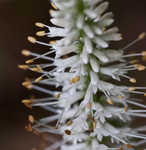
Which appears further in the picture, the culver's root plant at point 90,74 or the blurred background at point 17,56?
the blurred background at point 17,56

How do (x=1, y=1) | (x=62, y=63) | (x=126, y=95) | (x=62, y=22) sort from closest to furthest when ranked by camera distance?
1. (x=62, y=22)
2. (x=62, y=63)
3. (x=126, y=95)
4. (x=1, y=1)

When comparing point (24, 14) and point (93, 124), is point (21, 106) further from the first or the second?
point (93, 124)

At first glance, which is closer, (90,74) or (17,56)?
(90,74)

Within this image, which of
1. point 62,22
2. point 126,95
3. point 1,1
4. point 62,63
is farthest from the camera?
point 1,1

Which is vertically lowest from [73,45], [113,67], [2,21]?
[113,67]

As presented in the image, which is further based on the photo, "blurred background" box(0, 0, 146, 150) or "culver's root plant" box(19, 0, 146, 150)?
"blurred background" box(0, 0, 146, 150)

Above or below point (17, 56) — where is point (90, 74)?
below

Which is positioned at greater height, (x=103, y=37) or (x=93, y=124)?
(x=103, y=37)

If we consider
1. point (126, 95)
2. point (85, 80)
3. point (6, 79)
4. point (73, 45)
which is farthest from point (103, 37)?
point (6, 79)
